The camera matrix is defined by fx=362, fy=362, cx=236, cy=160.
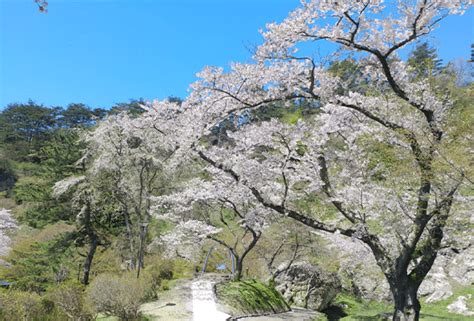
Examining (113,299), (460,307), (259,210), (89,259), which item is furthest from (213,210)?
(460,307)

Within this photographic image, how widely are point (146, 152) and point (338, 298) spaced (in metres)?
11.4

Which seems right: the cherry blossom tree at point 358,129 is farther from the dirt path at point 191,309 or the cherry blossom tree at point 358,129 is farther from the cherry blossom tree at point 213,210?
the dirt path at point 191,309

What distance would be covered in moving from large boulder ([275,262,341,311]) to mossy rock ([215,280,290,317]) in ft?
6.48

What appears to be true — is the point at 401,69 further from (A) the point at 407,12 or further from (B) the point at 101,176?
(B) the point at 101,176

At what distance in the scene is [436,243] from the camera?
299 inches

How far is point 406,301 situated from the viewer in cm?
766

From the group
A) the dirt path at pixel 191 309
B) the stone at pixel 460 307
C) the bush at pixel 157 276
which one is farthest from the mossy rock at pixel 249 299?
the stone at pixel 460 307

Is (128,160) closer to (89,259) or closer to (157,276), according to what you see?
(157,276)

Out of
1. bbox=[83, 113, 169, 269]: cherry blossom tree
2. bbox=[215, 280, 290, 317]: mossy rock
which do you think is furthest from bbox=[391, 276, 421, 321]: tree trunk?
bbox=[83, 113, 169, 269]: cherry blossom tree

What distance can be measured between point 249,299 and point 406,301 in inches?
243

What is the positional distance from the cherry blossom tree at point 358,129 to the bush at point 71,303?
405 centimetres

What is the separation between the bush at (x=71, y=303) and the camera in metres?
8.12

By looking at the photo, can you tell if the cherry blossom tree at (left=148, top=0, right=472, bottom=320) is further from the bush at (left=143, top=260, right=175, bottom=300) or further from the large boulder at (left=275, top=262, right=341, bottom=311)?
the large boulder at (left=275, top=262, right=341, bottom=311)

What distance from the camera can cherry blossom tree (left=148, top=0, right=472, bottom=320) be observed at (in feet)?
21.8
